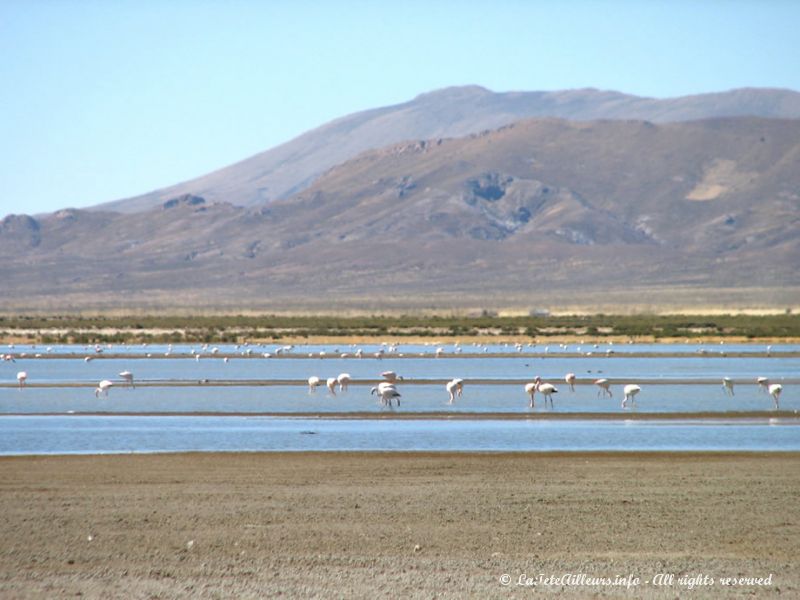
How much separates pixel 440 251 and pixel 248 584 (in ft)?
585

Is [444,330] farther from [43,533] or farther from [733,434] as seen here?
[43,533]

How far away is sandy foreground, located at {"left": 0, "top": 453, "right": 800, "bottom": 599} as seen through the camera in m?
11.3

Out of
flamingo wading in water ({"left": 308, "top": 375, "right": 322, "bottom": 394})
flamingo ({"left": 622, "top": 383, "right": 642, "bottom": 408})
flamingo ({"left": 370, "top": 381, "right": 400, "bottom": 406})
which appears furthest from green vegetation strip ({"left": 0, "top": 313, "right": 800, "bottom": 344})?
flamingo ({"left": 370, "top": 381, "right": 400, "bottom": 406})

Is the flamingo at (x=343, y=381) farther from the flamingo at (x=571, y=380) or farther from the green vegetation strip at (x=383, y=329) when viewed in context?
the green vegetation strip at (x=383, y=329)

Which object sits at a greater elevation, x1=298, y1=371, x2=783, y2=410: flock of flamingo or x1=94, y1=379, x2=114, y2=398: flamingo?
x1=94, y1=379, x2=114, y2=398: flamingo

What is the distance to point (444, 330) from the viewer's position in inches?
2803

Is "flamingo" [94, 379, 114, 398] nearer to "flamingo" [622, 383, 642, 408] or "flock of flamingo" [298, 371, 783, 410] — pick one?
"flock of flamingo" [298, 371, 783, 410]

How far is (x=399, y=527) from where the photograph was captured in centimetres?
1355

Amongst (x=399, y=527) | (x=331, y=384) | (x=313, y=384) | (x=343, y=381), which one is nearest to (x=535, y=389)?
(x=331, y=384)

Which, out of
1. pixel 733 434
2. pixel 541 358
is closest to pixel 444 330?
pixel 541 358

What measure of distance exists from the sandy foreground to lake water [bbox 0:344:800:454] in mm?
2881

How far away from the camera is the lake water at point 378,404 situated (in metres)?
21.7

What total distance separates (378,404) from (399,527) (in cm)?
1579

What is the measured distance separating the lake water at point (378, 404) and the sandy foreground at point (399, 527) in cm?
288
